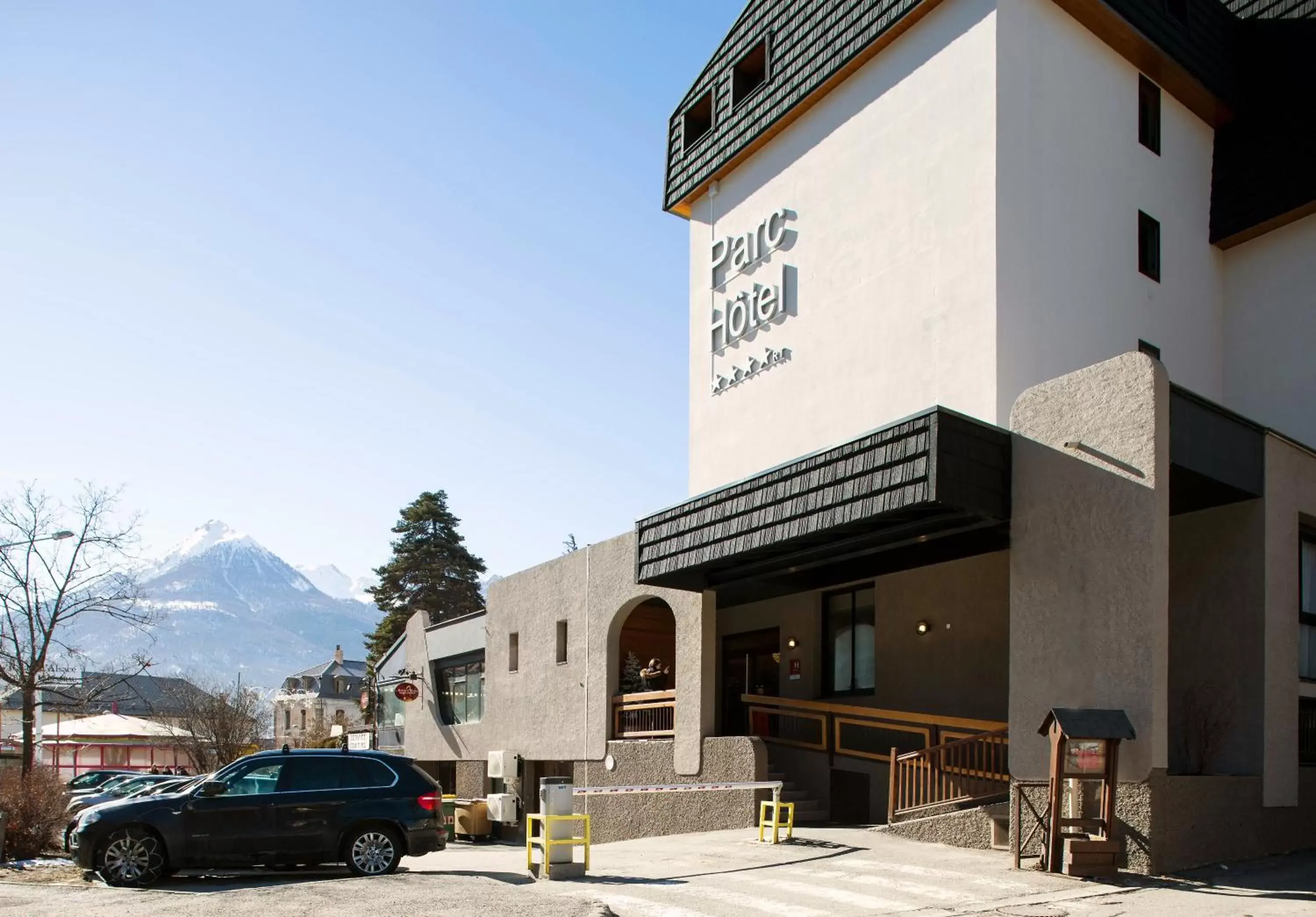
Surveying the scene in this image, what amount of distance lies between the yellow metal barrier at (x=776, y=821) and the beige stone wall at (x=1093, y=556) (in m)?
3.58

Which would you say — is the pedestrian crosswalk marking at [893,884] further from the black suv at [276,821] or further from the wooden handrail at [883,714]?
the black suv at [276,821]

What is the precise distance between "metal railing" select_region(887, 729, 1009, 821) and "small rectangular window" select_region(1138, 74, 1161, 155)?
11354mm

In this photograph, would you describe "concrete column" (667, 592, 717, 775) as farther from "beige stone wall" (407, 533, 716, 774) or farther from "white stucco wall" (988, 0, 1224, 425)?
"white stucco wall" (988, 0, 1224, 425)

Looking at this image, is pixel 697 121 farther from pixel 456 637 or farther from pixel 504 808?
pixel 456 637

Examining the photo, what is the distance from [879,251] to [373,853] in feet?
41.9

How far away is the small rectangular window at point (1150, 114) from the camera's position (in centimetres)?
2244

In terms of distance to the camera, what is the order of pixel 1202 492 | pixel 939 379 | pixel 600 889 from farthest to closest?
pixel 939 379 < pixel 1202 492 < pixel 600 889

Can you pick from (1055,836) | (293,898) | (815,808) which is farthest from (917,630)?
(293,898)

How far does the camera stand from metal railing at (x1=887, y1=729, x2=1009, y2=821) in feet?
55.2

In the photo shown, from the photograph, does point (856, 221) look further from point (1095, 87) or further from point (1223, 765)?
point (1223, 765)

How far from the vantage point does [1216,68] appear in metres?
23.2

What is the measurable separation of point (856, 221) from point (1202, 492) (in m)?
8.30

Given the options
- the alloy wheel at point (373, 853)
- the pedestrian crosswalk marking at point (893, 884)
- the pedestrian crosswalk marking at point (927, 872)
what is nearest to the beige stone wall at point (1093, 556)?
the pedestrian crosswalk marking at point (927, 872)

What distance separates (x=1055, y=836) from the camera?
13961mm
